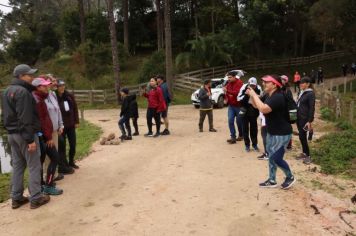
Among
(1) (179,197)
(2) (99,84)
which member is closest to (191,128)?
(1) (179,197)

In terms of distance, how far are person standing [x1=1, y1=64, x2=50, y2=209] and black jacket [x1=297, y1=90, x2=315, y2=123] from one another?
5.22m

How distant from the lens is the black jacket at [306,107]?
8518mm

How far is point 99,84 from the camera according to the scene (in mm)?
31672

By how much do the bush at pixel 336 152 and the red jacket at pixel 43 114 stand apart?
17.2 feet

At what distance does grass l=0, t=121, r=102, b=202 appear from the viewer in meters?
7.95

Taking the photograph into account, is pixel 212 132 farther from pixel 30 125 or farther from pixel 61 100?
pixel 30 125

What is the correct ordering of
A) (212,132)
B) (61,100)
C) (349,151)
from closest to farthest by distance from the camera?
(61,100)
(349,151)
(212,132)

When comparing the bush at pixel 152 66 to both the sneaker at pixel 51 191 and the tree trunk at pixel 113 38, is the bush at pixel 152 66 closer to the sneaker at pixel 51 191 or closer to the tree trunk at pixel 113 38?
the tree trunk at pixel 113 38

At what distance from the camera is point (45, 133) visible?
681 centimetres

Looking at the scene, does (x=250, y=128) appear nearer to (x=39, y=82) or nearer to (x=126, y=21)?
(x=39, y=82)

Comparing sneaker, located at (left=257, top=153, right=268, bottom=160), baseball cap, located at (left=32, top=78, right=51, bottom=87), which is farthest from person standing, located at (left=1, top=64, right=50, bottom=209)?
sneaker, located at (left=257, top=153, right=268, bottom=160)

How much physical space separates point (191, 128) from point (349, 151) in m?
6.52

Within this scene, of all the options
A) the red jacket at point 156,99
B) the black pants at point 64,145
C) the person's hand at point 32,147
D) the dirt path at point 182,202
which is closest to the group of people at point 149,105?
the red jacket at point 156,99

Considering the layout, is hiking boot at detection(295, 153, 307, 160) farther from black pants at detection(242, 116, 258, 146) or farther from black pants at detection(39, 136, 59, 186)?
black pants at detection(39, 136, 59, 186)
